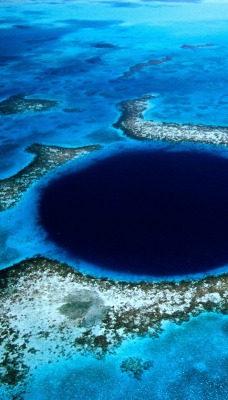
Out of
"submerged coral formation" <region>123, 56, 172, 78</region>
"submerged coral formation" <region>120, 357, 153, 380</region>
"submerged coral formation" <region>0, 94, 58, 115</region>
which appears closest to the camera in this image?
"submerged coral formation" <region>120, 357, 153, 380</region>

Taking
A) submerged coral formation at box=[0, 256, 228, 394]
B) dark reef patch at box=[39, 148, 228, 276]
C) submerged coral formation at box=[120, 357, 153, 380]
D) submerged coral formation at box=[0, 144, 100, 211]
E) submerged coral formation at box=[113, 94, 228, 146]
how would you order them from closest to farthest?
submerged coral formation at box=[120, 357, 153, 380] → submerged coral formation at box=[0, 256, 228, 394] → dark reef patch at box=[39, 148, 228, 276] → submerged coral formation at box=[0, 144, 100, 211] → submerged coral formation at box=[113, 94, 228, 146]

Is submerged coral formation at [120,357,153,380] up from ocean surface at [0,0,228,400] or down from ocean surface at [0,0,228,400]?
down

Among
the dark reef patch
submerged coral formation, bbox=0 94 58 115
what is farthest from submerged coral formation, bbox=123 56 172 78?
the dark reef patch

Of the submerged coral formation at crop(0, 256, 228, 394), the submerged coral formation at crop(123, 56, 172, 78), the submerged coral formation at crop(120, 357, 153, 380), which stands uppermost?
the submerged coral formation at crop(123, 56, 172, 78)

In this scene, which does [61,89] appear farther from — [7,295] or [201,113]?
[7,295]

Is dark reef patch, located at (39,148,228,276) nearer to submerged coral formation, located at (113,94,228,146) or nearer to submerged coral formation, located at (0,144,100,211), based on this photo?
submerged coral formation, located at (0,144,100,211)

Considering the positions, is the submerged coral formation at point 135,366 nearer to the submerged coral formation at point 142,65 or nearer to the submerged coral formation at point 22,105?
the submerged coral formation at point 22,105

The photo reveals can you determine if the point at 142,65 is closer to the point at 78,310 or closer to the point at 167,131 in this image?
the point at 167,131

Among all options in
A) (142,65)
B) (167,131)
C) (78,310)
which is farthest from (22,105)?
(78,310)
